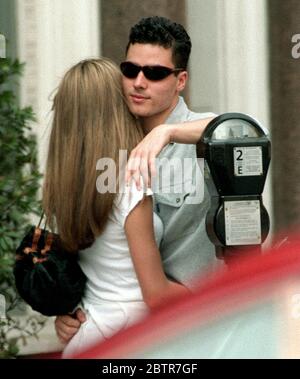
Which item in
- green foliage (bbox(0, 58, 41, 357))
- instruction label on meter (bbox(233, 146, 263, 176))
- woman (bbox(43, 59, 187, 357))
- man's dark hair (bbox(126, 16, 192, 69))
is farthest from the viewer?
green foliage (bbox(0, 58, 41, 357))

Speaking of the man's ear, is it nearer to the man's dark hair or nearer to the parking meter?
the man's dark hair

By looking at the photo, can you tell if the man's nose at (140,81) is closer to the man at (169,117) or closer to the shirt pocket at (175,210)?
the man at (169,117)

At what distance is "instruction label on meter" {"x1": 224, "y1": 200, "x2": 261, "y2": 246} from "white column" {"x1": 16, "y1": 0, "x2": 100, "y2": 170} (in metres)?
3.17

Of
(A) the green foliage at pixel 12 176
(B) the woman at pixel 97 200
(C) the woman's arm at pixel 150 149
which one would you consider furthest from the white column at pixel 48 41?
(C) the woman's arm at pixel 150 149

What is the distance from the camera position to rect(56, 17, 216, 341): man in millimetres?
3340

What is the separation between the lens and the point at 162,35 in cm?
345

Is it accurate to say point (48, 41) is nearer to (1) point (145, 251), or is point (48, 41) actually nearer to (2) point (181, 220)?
(2) point (181, 220)

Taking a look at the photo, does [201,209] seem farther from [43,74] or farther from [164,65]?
[43,74]

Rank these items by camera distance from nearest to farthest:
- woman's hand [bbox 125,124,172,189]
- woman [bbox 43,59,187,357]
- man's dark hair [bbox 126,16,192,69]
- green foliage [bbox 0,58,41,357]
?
woman's hand [bbox 125,124,172,189] < woman [bbox 43,59,187,357] < man's dark hair [bbox 126,16,192,69] < green foliage [bbox 0,58,41,357]

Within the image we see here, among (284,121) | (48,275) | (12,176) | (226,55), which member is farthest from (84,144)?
(284,121)

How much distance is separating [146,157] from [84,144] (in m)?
0.25

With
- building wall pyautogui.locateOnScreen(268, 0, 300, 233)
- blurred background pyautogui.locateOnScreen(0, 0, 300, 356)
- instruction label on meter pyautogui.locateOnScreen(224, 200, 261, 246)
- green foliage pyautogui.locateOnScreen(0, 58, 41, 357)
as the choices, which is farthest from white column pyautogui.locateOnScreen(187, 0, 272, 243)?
instruction label on meter pyautogui.locateOnScreen(224, 200, 261, 246)

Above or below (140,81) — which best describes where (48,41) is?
below
